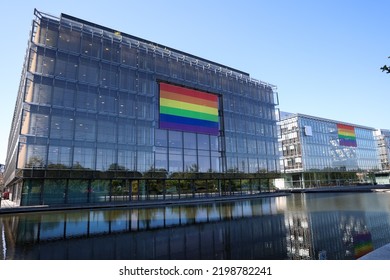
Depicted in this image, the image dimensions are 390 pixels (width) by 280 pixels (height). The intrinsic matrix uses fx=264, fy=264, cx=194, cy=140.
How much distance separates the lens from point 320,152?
302ft

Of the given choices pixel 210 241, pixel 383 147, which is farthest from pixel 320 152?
pixel 210 241

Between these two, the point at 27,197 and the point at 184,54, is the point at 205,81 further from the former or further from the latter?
the point at 27,197

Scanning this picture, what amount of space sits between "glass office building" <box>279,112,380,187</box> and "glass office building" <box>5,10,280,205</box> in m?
27.1

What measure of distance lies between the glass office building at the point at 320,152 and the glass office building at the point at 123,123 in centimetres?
2712

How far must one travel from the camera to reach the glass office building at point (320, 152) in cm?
8750

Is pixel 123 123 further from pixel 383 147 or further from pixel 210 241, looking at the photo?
pixel 383 147

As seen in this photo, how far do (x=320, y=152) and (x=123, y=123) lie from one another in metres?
73.3

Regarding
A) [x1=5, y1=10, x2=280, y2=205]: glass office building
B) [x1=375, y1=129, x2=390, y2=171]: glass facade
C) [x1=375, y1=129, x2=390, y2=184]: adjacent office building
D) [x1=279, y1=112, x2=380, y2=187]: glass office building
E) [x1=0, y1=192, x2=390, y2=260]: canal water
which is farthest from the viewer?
[x1=375, y1=129, x2=390, y2=171]: glass facade

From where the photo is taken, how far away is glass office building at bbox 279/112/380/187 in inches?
3445

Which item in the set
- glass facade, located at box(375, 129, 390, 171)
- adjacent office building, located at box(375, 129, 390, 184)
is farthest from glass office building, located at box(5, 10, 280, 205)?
glass facade, located at box(375, 129, 390, 171)

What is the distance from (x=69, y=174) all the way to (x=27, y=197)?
5.91 m

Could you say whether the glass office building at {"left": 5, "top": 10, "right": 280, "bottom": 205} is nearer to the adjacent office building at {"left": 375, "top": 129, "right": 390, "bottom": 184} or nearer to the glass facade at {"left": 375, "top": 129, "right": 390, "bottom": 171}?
the adjacent office building at {"left": 375, "top": 129, "right": 390, "bottom": 184}
